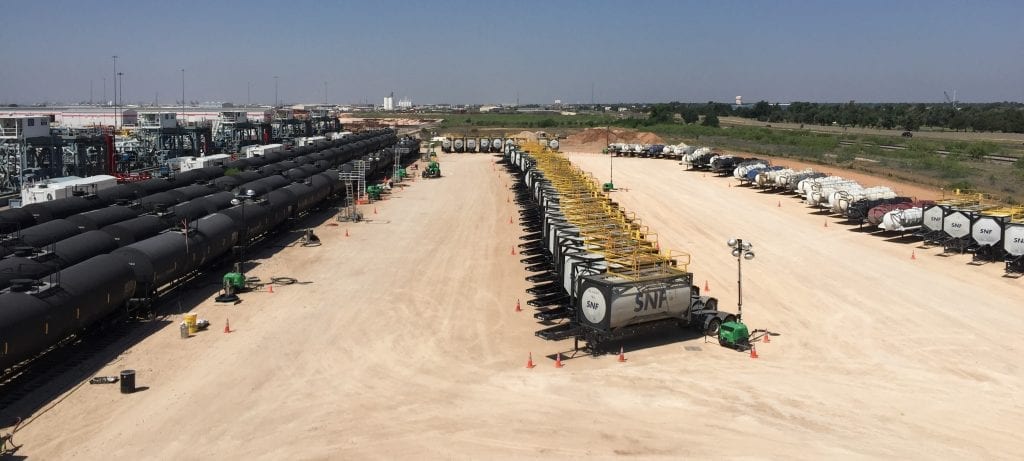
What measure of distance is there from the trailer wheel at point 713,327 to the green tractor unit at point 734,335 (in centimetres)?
83

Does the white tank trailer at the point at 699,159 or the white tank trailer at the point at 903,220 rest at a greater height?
the white tank trailer at the point at 699,159

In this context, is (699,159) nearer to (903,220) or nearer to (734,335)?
(903,220)

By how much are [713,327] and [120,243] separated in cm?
2113

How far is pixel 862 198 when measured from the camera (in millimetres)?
47406

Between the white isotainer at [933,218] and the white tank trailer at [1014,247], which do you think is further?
the white isotainer at [933,218]

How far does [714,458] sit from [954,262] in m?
25.8

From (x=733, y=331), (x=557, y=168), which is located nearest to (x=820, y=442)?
(x=733, y=331)

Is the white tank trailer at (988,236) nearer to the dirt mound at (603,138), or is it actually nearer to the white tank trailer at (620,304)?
the white tank trailer at (620,304)

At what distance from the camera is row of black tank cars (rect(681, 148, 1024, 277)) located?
115 ft

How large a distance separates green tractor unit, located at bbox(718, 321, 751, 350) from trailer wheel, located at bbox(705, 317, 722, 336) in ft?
2.73

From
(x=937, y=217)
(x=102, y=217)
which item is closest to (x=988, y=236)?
(x=937, y=217)

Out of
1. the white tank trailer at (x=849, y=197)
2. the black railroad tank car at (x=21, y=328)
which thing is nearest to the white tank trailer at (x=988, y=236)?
the white tank trailer at (x=849, y=197)

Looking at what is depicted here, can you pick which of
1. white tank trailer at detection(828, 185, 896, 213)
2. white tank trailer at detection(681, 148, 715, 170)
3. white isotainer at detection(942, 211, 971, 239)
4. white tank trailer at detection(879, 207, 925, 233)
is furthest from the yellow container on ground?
white tank trailer at detection(681, 148, 715, 170)

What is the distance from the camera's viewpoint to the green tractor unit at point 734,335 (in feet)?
76.3
